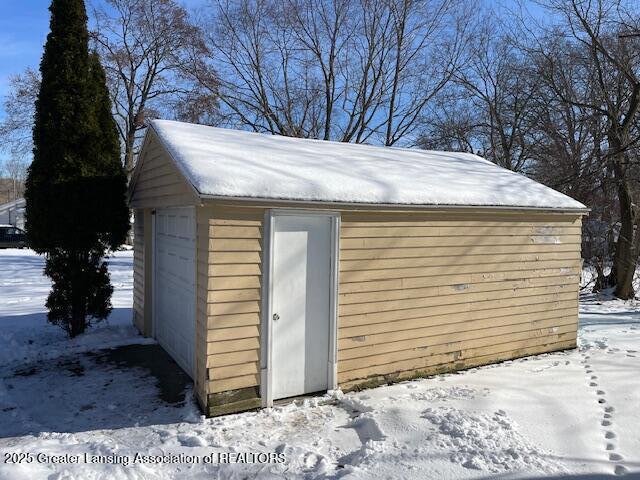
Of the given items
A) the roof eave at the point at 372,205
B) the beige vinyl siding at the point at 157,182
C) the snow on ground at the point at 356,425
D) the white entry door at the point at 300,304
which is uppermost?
the beige vinyl siding at the point at 157,182

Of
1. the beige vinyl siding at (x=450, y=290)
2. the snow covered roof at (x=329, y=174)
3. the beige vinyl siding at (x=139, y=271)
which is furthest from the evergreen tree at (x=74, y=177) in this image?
the beige vinyl siding at (x=450, y=290)

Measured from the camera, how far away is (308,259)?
16.8 ft

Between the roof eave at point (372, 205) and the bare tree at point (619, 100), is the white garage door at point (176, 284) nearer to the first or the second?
the roof eave at point (372, 205)

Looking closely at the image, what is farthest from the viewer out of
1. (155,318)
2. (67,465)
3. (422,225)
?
(155,318)

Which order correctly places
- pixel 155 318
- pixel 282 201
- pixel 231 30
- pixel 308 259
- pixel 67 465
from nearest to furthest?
pixel 67 465
pixel 282 201
pixel 308 259
pixel 155 318
pixel 231 30

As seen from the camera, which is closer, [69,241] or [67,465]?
[67,465]

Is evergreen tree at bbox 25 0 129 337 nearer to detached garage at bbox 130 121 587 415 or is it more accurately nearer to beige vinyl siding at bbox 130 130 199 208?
beige vinyl siding at bbox 130 130 199 208

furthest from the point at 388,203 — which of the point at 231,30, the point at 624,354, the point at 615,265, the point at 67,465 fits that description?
the point at 231,30

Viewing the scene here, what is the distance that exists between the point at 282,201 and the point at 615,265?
1249 cm

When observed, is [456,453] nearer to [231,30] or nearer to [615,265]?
[615,265]

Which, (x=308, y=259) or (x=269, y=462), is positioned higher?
(x=308, y=259)

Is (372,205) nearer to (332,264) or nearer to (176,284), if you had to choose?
(332,264)

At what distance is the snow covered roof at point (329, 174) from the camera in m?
4.72

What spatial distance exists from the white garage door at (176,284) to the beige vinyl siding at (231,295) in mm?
733
